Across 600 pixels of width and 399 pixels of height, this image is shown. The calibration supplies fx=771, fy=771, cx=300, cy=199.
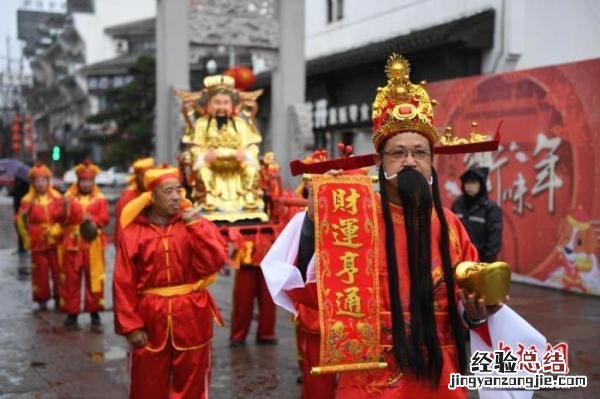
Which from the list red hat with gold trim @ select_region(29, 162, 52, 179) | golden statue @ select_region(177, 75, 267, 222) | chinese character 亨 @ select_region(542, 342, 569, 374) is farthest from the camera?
red hat with gold trim @ select_region(29, 162, 52, 179)

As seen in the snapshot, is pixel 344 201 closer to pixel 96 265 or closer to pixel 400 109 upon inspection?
pixel 400 109

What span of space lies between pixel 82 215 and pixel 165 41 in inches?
145

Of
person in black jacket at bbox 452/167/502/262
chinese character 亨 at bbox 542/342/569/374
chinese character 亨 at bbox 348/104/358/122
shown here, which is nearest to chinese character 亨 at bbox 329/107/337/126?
chinese character 亨 at bbox 348/104/358/122

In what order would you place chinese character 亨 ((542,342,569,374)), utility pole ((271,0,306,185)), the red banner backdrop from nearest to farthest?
chinese character 亨 ((542,342,569,374)) < the red banner backdrop < utility pole ((271,0,306,185))

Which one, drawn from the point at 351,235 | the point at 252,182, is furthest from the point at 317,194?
the point at 252,182

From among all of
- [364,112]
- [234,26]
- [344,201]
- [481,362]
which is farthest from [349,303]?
[364,112]

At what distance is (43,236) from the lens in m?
9.50

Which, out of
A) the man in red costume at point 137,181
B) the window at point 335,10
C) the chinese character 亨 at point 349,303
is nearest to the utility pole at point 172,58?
the man in red costume at point 137,181

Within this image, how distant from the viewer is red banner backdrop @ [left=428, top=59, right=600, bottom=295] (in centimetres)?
926

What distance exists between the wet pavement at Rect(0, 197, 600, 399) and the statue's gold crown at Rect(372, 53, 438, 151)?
312 centimetres

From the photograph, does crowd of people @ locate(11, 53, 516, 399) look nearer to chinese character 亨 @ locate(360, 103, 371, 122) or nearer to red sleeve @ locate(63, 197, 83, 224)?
red sleeve @ locate(63, 197, 83, 224)

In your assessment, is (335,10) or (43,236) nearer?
(43,236)

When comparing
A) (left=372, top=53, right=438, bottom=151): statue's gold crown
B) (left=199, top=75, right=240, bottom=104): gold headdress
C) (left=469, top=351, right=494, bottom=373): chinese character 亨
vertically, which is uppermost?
(left=199, top=75, right=240, bottom=104): gold headdress

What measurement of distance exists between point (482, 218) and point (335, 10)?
47.7 feet
